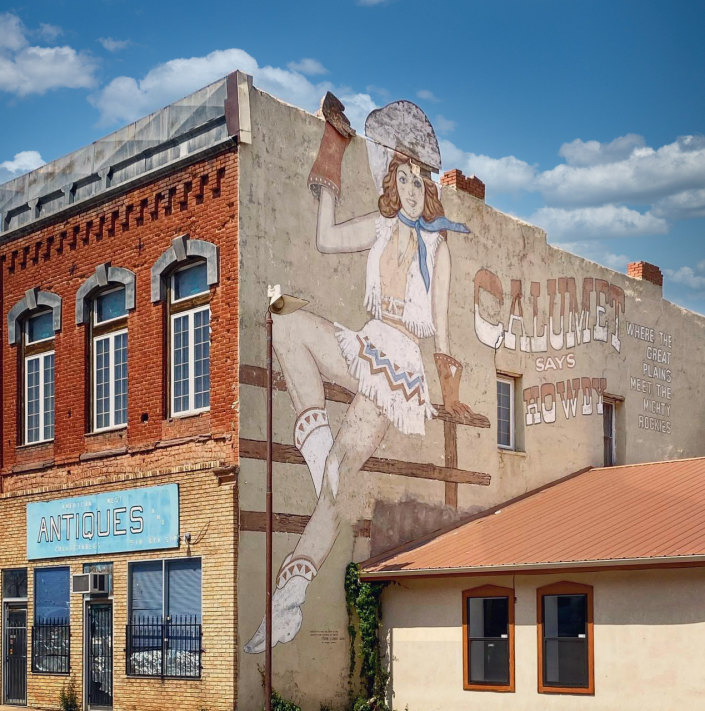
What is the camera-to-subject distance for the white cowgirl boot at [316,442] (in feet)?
73.6

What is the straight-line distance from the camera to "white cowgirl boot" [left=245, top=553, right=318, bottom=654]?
21.3 m

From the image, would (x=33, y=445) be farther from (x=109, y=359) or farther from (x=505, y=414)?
(x=505, y=414)

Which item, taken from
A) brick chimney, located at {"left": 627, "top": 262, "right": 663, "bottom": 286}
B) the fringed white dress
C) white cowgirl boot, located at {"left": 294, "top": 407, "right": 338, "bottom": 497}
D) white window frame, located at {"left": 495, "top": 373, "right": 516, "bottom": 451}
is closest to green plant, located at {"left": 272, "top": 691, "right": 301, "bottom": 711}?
white cowgirl boot, located at {"left": 294, "top": 407, "right": 338, "bottom": 497}

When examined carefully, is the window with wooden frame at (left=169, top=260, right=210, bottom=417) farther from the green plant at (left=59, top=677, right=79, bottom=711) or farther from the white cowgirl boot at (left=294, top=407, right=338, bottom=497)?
the green plant at (left=59, top=677, right=79, bottom=711)

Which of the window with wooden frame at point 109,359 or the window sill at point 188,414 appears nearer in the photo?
the window sill at point 188,414

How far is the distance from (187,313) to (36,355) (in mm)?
5406

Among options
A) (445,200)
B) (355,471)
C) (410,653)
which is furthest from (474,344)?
(410,653)

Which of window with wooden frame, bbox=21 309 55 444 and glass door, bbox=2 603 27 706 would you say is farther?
window with wooden frame, bbox=21 309 55 444

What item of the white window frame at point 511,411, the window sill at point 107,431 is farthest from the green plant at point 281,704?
the white window frame at point 511,411

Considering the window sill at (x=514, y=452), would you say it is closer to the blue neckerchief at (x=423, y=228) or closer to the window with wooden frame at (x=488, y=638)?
the blue neckerchief at (x=423, y=228)

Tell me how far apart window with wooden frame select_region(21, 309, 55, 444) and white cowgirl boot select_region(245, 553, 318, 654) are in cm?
710

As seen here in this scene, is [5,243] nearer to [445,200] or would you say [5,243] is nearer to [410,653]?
[445,200]

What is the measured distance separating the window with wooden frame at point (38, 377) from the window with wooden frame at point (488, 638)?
10052mm

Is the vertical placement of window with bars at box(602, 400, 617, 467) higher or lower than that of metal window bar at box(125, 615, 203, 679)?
higher
